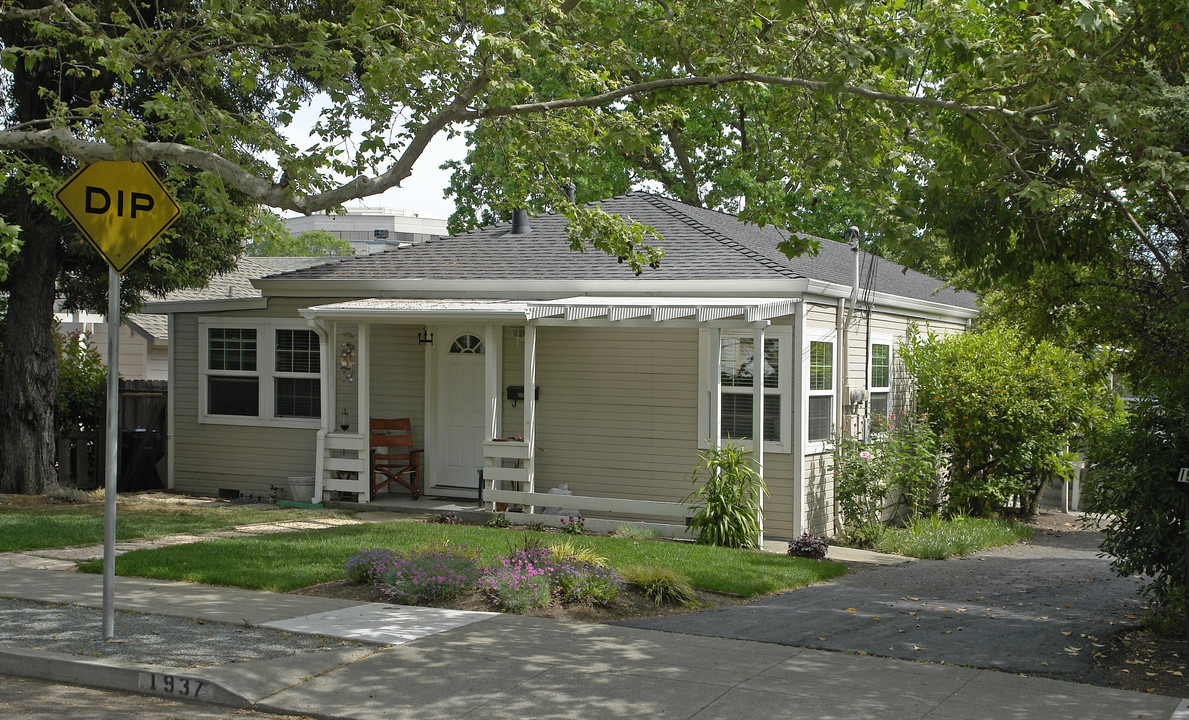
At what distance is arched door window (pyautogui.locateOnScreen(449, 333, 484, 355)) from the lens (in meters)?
15.2

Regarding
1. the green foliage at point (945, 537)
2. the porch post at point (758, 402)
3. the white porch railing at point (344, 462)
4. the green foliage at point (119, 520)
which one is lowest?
the green foliage at point (945, 537)

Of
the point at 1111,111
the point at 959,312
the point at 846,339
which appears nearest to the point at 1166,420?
the point at 1111,111

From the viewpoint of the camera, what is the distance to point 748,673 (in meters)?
6.61

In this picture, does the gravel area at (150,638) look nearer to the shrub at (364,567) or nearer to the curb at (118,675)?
the curb at (118,675)

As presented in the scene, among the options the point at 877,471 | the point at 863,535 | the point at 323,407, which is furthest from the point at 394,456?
the point at 877,471

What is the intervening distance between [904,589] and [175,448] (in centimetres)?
1152

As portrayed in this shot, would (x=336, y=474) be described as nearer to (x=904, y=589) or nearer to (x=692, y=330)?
(x=692, y=330)

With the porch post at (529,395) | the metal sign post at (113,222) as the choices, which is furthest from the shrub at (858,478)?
the metal sign post at (113,222)

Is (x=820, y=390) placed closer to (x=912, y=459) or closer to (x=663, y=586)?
(x=912, y=459)

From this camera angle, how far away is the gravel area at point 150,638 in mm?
6645

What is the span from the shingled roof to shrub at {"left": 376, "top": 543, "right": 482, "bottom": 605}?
6117mm

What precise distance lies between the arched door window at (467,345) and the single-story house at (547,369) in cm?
3

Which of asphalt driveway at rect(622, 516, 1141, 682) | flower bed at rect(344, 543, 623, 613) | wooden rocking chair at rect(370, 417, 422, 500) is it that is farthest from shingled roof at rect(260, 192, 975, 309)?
flower bed at rect(344, 543, 623, 613)

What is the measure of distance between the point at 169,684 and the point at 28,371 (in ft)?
34.8
